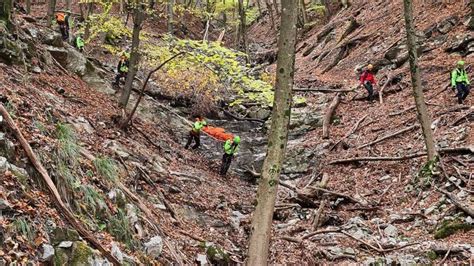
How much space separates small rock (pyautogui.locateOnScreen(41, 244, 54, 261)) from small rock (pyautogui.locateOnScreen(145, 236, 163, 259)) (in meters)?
1.99

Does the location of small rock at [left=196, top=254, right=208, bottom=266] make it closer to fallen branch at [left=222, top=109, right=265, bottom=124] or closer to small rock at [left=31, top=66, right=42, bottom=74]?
small rock at [left=31, top=66, right=42, bottom=74]

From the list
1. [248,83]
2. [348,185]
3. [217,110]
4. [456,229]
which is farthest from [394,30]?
[456,229]

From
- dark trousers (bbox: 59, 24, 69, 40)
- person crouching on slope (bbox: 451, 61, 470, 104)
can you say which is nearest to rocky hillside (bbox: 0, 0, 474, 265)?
person crouching on slope (bbox: 451, 61, 470, 104)

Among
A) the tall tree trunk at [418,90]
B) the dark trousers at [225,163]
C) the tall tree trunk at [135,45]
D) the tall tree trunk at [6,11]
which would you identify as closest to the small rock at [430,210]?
the tall tree trunk at [418,90]

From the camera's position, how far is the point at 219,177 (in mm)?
13969

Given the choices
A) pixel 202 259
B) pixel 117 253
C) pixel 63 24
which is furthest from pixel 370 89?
pixel 117 253

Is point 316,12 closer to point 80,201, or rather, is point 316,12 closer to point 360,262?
point 360,262

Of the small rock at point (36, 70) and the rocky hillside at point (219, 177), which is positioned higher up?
the small rock at point (36, 70)

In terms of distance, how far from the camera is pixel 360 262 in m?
8.79

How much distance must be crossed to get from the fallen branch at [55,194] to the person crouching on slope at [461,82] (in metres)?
12.0

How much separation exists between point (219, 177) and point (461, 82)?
7.88 metres

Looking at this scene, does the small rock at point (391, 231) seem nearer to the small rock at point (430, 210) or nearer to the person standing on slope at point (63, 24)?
the small rock at point (430, 210)

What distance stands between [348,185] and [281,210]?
223 centimetres

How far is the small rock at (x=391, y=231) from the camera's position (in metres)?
9.77
